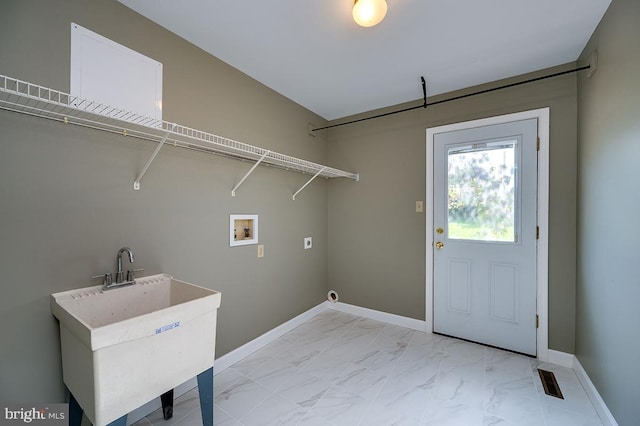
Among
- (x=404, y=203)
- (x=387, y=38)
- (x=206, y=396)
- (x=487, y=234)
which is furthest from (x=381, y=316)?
(x=387, y=38)

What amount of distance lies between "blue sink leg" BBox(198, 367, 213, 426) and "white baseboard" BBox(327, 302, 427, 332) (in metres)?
2.03

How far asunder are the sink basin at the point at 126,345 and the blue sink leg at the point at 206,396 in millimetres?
55

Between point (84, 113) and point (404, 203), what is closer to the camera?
point (84, 113)

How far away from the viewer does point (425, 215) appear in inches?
106

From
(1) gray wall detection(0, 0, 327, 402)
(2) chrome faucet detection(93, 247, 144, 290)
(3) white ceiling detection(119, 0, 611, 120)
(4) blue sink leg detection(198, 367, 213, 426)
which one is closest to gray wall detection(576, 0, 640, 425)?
(3) white ceiling detection(119, 0, 611, 120)

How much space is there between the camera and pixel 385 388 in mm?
1851

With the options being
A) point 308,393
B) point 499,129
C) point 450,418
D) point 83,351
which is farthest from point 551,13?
point 83,351

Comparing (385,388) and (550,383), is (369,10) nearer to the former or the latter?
(385,388)

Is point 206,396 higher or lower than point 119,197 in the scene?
lower

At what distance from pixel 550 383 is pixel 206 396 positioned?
235 centimetres

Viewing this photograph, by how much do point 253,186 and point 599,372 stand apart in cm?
275

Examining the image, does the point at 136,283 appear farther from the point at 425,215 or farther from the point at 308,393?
the point at 425,215

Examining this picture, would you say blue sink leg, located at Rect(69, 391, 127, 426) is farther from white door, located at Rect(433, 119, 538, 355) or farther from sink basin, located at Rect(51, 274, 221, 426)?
white door, located at Rect(433, 119, 538, 355)

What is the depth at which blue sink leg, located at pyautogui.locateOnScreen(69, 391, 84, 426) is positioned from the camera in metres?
1.26
